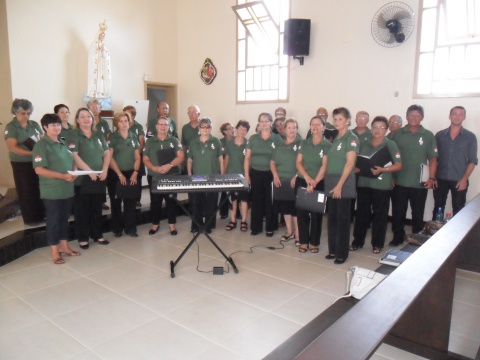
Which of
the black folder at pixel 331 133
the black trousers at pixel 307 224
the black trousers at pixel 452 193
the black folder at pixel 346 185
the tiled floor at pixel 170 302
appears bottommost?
the tiled floor at pixel 170 302

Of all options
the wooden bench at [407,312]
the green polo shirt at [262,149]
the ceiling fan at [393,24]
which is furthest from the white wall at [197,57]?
the wooden bench at [407,312]

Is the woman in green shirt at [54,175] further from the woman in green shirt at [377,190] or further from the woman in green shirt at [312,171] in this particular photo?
the woman in green shirt at [377,190]

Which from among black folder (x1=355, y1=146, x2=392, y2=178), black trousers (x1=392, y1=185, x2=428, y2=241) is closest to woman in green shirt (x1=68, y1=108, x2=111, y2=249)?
black folder (x1=355, y1=146, x2=392, y2=178)

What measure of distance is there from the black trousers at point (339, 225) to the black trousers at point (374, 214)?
0.51 metres

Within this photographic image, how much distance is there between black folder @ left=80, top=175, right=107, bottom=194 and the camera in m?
4.09

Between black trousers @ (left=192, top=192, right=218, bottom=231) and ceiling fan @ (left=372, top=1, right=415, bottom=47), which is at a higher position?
ceiling fan @ (left=372, top=1, right=415, bottom=47)

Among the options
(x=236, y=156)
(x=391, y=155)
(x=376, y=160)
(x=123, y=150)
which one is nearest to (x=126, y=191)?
(x=123, y=150)

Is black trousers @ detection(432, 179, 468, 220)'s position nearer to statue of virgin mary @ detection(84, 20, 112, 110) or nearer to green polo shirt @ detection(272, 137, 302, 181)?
green polo shirt @ detection(272, 137, 302, 181)

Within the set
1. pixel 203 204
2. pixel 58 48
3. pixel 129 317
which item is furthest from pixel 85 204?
pixel 58 48

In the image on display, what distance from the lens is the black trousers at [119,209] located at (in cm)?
457

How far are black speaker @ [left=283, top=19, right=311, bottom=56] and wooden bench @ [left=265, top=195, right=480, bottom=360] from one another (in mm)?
3915

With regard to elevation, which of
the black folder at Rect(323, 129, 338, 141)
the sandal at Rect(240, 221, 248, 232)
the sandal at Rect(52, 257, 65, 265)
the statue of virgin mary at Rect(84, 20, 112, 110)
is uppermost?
the statue of virgin mary at Rect(84, 20, 112, 110)

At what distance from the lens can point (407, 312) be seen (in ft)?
5.79

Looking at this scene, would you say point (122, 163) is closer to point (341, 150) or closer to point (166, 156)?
point (166, 156)
